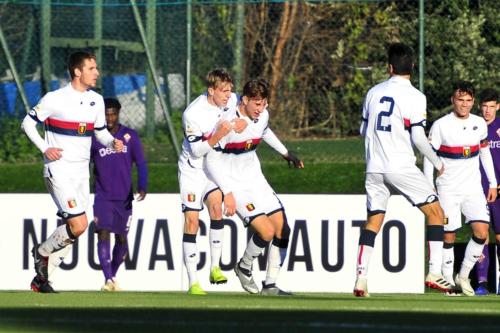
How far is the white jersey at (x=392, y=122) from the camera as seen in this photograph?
42.9ft

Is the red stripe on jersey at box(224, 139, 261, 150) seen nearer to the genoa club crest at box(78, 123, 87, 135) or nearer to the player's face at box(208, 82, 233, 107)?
the player's face at box(208, 82, 233, 107)

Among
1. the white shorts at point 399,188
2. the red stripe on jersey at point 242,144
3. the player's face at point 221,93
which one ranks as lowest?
the white shorts at point 399,188

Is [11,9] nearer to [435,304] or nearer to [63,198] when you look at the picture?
[63,198]

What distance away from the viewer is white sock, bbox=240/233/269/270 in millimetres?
13727

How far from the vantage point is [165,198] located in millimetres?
16312

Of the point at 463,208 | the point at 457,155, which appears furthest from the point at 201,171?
the point at 463,208

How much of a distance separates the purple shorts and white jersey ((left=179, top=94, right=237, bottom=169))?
1.76m

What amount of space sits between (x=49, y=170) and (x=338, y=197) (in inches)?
140

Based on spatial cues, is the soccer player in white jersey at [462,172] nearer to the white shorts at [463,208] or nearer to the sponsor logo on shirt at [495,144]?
the white shorts at [463,208]

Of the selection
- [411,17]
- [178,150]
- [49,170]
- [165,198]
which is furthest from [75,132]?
[411,17]

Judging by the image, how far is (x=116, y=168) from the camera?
16125 mm

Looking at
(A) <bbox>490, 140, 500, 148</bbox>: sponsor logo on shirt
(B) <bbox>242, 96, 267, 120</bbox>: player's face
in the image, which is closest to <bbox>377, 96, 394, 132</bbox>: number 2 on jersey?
(B) <bbox>242, 96, 267, 120</bbox>: player's face

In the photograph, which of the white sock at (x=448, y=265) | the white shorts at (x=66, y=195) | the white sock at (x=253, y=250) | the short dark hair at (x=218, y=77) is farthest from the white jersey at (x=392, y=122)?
the white shorts at (x=66, y=195)

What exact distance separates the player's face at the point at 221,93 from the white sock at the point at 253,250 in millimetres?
1186
